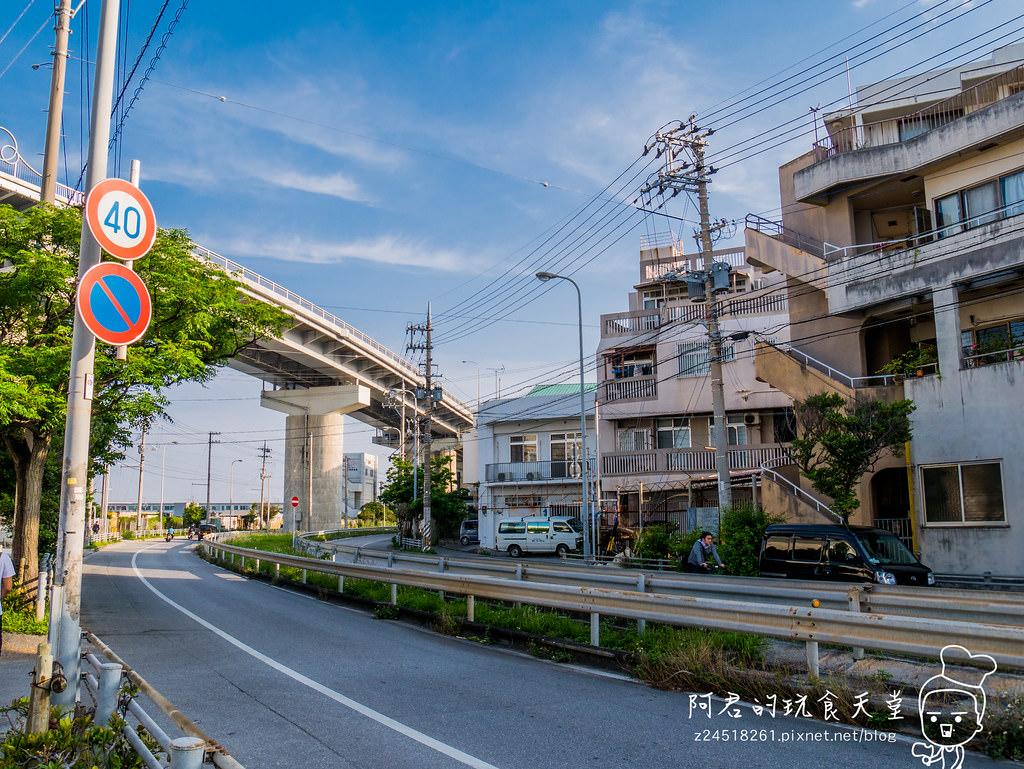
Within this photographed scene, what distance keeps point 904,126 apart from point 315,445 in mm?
49484

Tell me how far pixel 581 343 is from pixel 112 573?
21322 millimetres

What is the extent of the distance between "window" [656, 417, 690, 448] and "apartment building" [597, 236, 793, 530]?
0.05 metres

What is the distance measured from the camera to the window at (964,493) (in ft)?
65.0

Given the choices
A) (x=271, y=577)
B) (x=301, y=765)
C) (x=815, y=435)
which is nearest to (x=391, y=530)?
(x=271, y=577)

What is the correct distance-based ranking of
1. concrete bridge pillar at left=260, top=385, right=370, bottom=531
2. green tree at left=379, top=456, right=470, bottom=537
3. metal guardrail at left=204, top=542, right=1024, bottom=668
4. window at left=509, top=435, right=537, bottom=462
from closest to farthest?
metal guardrail at left=204, top=542, right=1024, bottom=668 < window at left=509, top=435, right=537, bottom=462 < green tree at left=379, top=456, right=470, bottom=537 < concrete bridge pillar at left=260, top=385, right=370, bottom=531

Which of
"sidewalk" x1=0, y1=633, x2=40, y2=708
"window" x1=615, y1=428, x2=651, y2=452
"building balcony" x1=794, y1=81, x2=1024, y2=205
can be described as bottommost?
"sidewalk" x1=0, y1=633, x2=40, y2=708

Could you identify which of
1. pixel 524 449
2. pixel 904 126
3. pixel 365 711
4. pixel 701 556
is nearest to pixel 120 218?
pixel 365 711

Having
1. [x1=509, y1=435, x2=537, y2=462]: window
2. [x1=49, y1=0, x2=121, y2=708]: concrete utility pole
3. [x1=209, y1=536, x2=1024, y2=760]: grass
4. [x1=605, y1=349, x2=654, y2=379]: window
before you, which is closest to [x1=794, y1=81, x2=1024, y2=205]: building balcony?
[x1=605, y1=349, x2=654, y2=379]: window

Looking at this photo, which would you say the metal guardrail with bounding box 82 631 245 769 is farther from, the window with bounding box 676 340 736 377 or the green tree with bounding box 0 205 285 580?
the window with bounding box 676 340 736 377

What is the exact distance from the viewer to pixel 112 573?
95.6ft

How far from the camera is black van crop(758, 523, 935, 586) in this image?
48.3ft

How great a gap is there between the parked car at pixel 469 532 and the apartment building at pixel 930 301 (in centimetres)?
3039

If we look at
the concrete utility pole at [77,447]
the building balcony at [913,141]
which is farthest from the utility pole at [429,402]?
the concrete utility pole at [77,447]

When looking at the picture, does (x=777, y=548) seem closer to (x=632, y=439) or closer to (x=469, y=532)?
(x=632, y=439)
